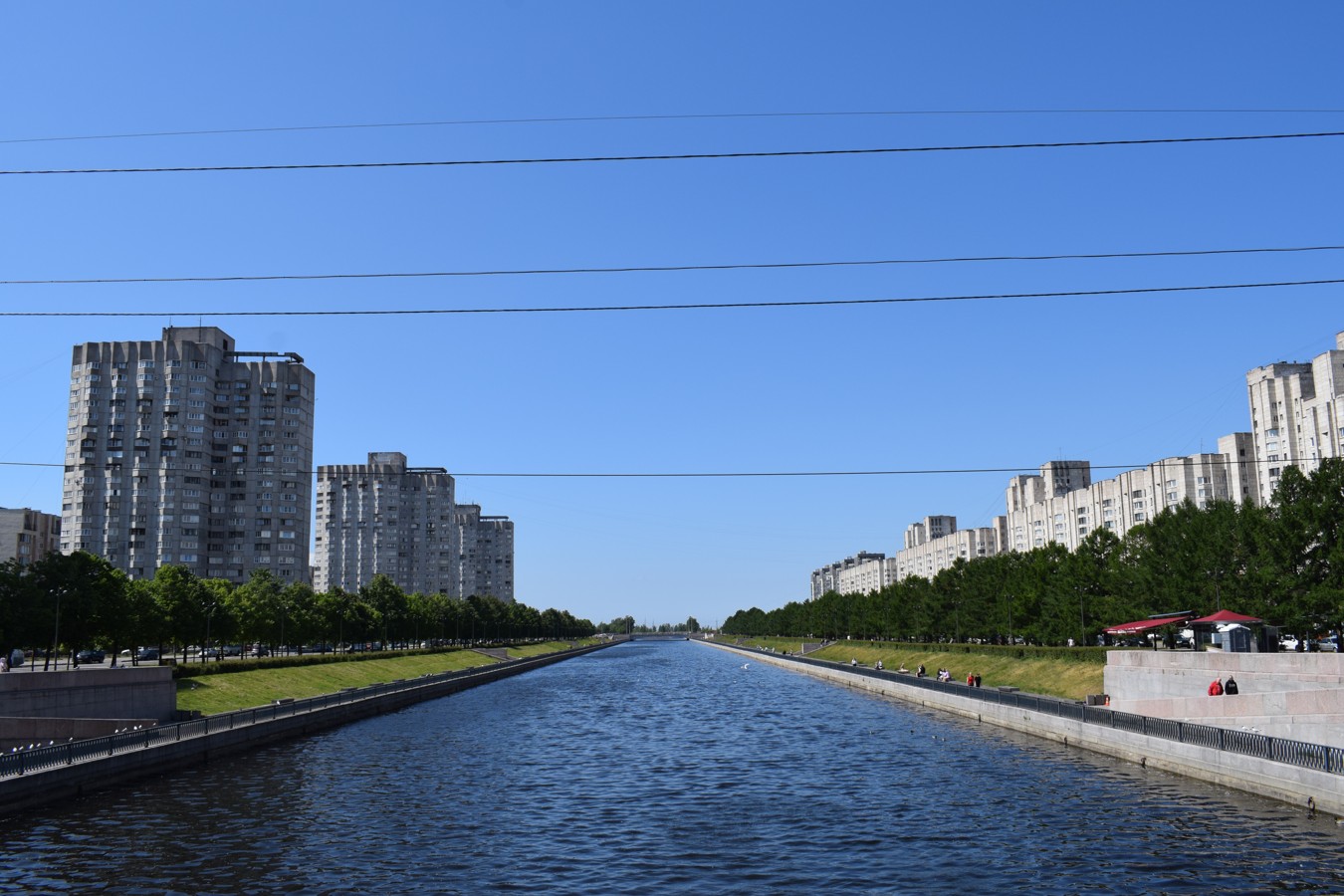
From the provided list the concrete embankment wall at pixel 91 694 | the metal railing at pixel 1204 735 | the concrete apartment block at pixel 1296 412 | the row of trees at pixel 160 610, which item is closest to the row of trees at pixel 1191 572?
the metal railing at pixel 1204 735

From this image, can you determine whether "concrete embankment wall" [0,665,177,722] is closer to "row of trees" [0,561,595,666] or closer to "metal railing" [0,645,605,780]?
"metal railing" [0,645,605,780]

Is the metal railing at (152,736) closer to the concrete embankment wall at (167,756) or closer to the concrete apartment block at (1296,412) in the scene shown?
the concrete embankment wall at (167,756)

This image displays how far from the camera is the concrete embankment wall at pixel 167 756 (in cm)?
3422

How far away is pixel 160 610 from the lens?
86062 millimetres

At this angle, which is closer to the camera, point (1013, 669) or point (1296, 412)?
point (1013, 669)

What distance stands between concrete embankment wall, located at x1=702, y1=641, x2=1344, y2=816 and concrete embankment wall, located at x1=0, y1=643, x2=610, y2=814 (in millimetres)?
40509

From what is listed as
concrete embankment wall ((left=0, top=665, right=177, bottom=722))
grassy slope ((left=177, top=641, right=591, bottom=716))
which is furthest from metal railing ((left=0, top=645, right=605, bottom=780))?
grassy slope ((left=177, top=641, right=591, bottom=716))

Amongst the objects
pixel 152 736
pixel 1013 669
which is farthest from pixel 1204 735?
pixel 1013 669

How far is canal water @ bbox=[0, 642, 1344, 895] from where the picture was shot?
84.7 feet

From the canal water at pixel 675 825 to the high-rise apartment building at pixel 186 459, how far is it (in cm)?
11487

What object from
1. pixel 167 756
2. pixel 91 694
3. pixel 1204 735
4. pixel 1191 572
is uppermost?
pixel 1191 572

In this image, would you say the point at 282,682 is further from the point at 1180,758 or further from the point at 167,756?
the point at 1180,758

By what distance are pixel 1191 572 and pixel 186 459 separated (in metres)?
142

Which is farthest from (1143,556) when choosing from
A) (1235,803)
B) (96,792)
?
(96,792)
